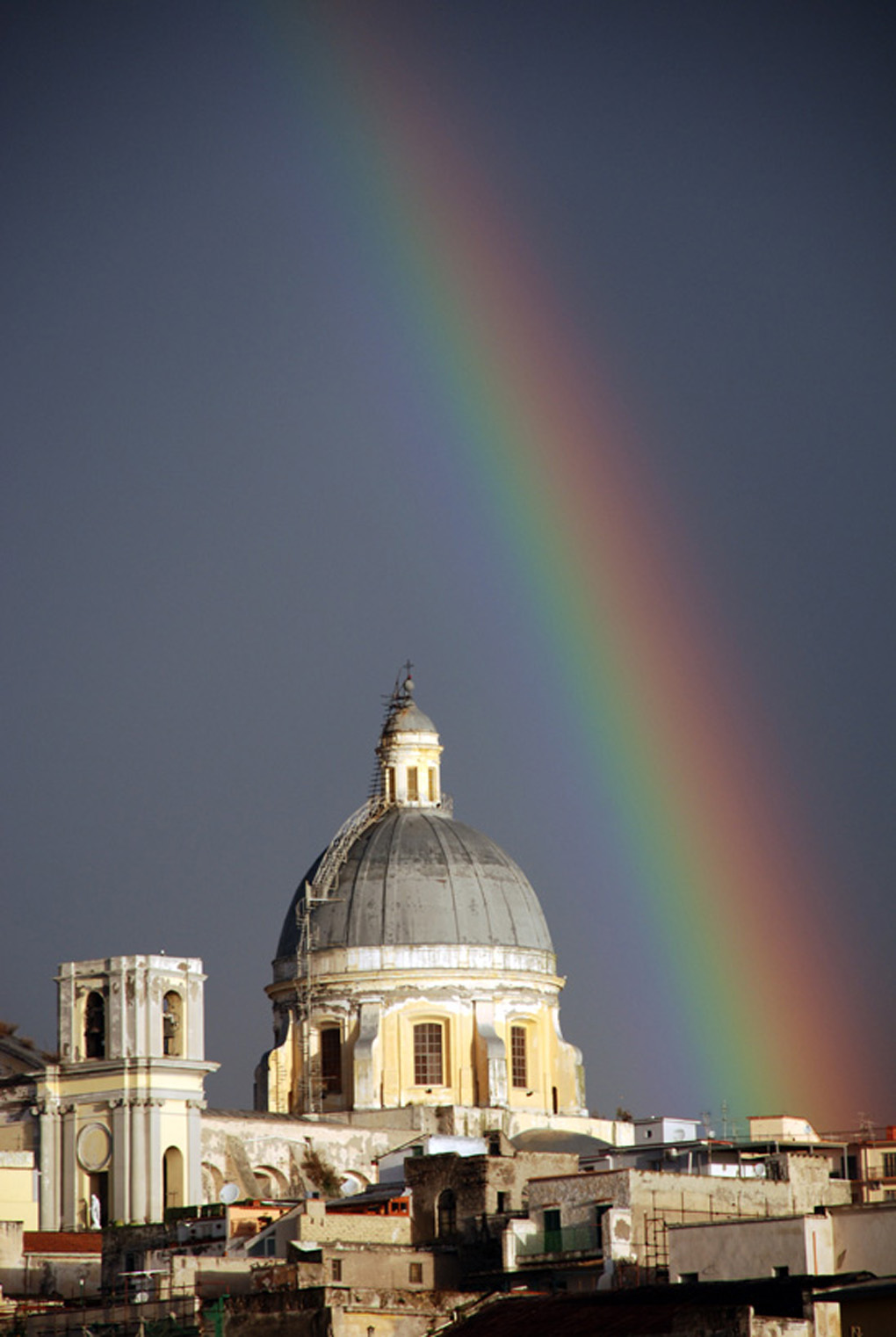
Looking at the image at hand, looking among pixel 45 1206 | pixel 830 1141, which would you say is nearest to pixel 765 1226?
pixel 830 1141

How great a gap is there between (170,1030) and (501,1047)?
18.2 meters

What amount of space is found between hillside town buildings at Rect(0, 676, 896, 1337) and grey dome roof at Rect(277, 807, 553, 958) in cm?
9

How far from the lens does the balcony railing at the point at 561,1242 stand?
183 ft

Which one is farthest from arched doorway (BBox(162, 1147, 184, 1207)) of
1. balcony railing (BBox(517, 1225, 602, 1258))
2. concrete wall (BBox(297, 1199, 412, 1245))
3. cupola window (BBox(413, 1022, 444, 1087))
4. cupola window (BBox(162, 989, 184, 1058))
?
balcony railing (BBox(517, 1225, 602, 1258))

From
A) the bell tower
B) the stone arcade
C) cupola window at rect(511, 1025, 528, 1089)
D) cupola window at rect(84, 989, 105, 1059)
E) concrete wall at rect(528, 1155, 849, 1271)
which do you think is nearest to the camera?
concrete wall at rect(528, 1155, 849, 1271)

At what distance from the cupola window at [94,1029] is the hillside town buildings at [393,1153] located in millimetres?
72

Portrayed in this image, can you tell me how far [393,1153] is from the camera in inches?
3329

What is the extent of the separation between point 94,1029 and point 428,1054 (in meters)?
18.7

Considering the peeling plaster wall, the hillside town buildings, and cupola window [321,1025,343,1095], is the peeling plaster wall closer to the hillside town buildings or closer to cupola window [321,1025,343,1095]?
the hillside town buildings

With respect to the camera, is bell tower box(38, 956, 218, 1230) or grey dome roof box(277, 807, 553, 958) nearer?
bell tower box(38, 956, 218, 1230)

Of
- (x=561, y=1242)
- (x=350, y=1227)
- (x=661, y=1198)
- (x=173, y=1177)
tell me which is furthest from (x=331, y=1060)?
(x=561, y=1242)

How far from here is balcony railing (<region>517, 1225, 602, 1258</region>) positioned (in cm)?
5575

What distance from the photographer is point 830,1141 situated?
69.4 meters

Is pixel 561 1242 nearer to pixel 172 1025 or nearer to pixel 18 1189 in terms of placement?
pixel 18 1189
